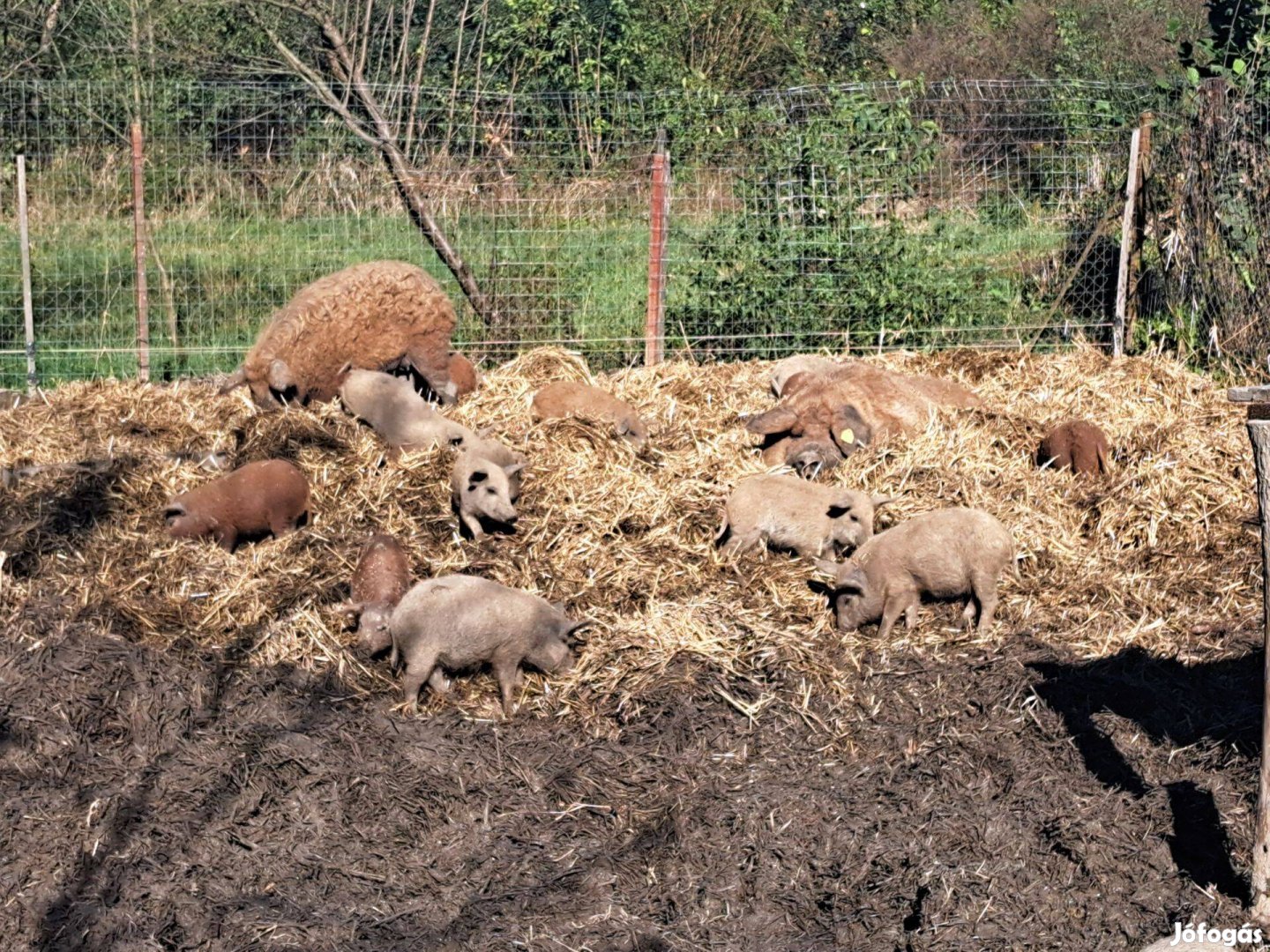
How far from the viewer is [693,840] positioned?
15.9ft

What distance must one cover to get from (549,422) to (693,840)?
3.99 meters

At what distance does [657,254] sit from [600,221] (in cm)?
50

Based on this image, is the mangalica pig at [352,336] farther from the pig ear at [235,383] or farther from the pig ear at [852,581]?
the pig ear at [852,581]

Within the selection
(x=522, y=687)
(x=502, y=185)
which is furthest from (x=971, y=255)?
(x=522, y=687)

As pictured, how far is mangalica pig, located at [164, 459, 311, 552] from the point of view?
283 inches

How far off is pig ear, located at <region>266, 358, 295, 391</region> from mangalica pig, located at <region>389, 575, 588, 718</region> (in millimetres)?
3197

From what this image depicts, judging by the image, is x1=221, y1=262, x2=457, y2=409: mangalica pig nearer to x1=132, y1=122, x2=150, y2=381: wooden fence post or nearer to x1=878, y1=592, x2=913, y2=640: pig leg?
x1=132, y1=122, x2=150, y2=381: wooden fence post

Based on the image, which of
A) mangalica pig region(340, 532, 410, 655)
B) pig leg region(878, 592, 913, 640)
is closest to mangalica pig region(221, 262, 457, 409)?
mangalica pig region(340, 532, 410, 655)

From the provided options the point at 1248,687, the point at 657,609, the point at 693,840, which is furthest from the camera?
the point at 657,609

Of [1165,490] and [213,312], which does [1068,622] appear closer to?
[1165,490]

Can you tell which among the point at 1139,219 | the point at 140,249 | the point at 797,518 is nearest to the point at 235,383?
the point at 140,249

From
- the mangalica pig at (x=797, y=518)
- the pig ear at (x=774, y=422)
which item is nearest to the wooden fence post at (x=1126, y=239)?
the pig ear at (x=774, y=422)

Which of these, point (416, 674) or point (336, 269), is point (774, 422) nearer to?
point (416, 674)

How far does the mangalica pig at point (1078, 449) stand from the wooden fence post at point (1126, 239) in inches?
125
